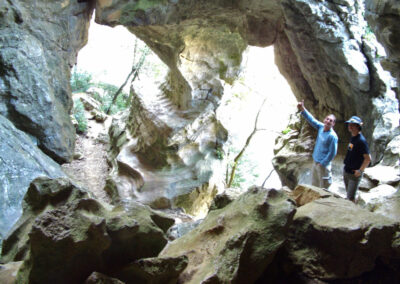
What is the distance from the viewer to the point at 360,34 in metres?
8.73

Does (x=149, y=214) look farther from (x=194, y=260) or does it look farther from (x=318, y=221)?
(x=318, y=221)

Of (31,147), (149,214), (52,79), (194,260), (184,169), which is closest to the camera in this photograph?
(194,260)

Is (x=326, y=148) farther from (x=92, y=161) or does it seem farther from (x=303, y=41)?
(x=92, y=161)

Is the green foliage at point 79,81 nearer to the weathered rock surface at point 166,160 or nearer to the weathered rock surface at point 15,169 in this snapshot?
the weathered rock surface at point 166,160

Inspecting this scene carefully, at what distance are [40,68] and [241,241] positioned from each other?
21.4 feet

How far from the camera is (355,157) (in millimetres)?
5555

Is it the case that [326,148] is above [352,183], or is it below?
above

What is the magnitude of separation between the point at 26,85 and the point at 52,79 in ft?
3.14

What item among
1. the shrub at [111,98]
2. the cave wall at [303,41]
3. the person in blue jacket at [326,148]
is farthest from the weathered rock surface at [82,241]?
the shrub at [111,98]

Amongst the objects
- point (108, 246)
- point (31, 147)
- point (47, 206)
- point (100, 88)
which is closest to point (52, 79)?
point (31, 147)

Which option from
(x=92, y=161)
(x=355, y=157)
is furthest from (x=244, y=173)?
(x=355, y=157)

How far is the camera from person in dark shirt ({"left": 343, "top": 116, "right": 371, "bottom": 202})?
5402 millimetres

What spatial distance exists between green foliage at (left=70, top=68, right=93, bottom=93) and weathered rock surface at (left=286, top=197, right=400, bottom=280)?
17697 millimetres

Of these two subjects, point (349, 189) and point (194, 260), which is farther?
point (349, 189)
